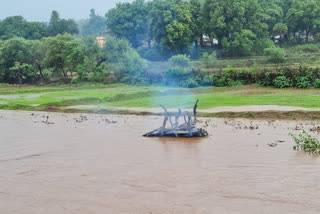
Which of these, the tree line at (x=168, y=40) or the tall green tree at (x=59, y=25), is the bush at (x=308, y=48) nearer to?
the tree line at (x=168, y=40)

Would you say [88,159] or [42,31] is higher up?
[42,31]

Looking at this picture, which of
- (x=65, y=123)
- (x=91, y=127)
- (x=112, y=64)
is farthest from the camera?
(x=112, y=64)

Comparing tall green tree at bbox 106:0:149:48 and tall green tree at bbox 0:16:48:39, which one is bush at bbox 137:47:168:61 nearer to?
tall green tree at bbox 106:0:149:48

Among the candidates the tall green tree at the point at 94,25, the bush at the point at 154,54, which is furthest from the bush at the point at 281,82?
the tall green tree at the point at 94,25

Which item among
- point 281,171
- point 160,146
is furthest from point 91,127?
point 281,171

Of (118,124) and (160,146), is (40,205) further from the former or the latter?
(118,124)

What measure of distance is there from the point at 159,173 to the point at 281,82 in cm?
2491

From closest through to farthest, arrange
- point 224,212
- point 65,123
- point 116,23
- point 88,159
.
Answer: point 224,212 < point 88,159 < point 65,123 < point 116,23

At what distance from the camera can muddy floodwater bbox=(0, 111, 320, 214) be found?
9.00m

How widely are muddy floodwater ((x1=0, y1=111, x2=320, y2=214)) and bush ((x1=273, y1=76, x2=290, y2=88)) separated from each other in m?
15.3

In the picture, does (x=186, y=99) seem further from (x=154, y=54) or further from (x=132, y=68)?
(x=154, y=54)

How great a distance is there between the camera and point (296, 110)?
2159cm

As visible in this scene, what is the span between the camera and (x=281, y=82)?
34.2 metres

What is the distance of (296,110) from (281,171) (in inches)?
434
